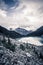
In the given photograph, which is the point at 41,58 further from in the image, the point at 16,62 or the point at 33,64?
the point at 16,62

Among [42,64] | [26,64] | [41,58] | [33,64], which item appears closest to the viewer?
[26,64]

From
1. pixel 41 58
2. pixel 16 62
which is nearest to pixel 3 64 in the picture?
pixel 16 62

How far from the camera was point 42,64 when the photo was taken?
82.1m

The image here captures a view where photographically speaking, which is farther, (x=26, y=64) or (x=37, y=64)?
(x=37, y=64)

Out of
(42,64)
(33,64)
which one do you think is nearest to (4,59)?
(33,64)

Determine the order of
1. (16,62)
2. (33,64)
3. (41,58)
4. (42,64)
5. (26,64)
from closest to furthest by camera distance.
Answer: (16,62) → (26,64) → (33,64) → (42,64) → (41,58)

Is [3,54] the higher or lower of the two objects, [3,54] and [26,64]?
the higher

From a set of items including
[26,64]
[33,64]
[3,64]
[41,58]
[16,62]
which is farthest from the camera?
[41,58]

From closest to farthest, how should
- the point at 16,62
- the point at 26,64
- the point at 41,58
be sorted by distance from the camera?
1. the point at 16,62
2. the point at 26,64
3. the point at 41,58

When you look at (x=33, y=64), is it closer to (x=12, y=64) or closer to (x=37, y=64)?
(x=37, y=64)

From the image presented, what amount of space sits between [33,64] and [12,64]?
15264 millimetres

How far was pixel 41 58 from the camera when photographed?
92562 mm

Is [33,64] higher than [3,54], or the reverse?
[3,54]

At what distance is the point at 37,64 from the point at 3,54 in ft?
60.6
